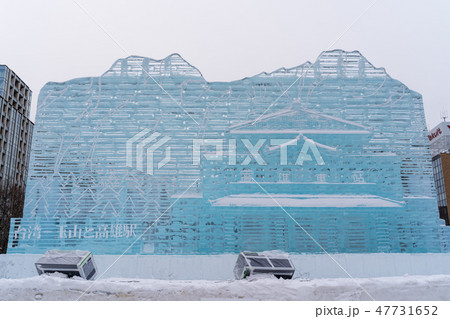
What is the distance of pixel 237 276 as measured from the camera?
12047 millimetres

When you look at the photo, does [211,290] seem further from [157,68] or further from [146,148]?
[157,68]

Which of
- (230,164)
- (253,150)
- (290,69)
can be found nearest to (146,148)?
(230,164)

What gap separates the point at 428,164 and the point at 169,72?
9.57 meters

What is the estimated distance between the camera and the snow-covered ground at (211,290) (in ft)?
35.0

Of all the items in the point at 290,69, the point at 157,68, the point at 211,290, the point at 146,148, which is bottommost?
the point at 211,290

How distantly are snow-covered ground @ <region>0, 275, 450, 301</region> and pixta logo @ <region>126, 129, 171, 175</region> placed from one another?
14.1 feet

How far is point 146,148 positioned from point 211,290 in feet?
18.4

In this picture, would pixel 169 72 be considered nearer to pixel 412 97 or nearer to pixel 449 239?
pixel 412 97

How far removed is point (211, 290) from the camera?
35.7ft

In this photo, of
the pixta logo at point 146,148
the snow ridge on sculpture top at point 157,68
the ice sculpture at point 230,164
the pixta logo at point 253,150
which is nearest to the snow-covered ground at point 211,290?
the ice sculpture at point 230,164

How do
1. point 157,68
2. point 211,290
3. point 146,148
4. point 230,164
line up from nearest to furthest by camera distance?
point 211,290
point 230,164
point 146,148
point 157,68

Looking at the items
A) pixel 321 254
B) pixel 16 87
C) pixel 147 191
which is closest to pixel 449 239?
pixel 321 254

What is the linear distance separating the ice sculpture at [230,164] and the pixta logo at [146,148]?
5 centimetres
